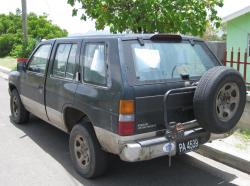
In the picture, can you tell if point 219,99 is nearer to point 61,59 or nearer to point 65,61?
point 65,61

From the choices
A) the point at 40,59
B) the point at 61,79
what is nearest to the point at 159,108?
the point at 61,79

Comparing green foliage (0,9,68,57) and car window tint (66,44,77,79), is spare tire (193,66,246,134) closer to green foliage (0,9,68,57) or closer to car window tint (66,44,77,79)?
car window tint (66,44,77,79)

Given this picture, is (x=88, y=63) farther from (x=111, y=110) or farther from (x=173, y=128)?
(x=173, y=128)

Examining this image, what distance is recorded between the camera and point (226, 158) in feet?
17.0

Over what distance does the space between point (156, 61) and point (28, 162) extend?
2420 millimetres

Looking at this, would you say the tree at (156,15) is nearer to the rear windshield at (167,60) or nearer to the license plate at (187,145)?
the rear windshield at (167,60)

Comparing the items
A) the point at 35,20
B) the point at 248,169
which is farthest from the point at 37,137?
the point at 35,20

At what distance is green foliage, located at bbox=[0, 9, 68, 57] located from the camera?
102ft

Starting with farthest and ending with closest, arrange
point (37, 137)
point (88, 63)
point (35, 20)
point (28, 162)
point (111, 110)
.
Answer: point (35, 20) → point (37, 137) → point (28, 162) → point (88, 63) → point (111, 110)

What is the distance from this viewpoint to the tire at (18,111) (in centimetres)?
724

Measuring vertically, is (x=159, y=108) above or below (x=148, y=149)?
above

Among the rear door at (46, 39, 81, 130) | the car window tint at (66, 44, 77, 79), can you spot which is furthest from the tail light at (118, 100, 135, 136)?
the car window tint at (66, 44, 77, 79)

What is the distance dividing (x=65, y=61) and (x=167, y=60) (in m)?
1.56

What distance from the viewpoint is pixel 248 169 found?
4.89 m
